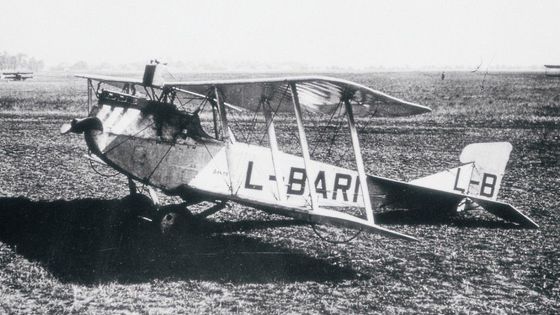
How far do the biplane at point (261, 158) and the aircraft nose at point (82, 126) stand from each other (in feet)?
0.04

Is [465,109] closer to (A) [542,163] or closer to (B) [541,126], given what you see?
(B) [541,126]

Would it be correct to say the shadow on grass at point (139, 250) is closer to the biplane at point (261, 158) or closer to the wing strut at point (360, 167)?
the biplane at point (261, 158)

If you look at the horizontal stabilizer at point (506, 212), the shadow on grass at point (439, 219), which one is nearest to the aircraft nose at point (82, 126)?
the shadow on grass at point (439, 219)

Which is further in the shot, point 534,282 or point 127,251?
point 127,251

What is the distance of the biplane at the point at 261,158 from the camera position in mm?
7007

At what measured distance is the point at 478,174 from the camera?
9445 mm

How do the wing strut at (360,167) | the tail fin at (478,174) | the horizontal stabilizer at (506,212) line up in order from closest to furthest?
1. the wing strut at (360,167)
2. the horizontal stabilizer at (506,212)
3. the tail fin at (478,174)

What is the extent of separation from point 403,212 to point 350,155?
7155mm

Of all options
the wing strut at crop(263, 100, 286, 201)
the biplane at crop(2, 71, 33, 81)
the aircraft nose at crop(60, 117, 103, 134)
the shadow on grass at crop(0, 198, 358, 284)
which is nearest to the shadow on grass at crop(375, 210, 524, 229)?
the shadow on grass at crop(0, 198, 358, 284)

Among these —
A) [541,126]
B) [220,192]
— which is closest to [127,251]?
[220,192]

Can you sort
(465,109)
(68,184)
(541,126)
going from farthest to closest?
(465,109)
(541,126)
(68,184)

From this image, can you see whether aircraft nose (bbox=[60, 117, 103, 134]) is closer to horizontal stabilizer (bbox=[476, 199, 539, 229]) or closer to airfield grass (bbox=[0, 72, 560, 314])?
airfield grass (bbox=[0, 72, 560, 314])

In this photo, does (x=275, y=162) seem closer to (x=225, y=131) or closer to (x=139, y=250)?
(x=225, y=131)

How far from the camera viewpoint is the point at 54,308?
5695 mm
